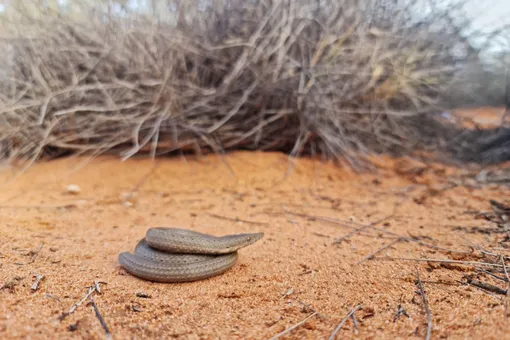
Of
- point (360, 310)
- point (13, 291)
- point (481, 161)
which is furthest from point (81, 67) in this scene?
point (481, 161)

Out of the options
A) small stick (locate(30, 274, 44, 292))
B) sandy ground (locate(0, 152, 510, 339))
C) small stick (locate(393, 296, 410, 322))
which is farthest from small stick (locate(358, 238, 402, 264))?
small stick (locate(30, 274, 44, 292))

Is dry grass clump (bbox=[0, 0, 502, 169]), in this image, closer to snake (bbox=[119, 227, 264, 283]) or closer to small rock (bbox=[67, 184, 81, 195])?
small rock (bbox=[67, 184, 81, 195])

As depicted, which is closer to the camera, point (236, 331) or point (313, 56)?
point (236, 331)

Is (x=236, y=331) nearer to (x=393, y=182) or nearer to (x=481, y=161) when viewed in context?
(x=393, y=182)

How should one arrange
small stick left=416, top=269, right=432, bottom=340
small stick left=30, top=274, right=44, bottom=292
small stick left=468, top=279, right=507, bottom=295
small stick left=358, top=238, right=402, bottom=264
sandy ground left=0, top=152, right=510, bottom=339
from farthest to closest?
small stick left=358, top=238, right=402, bottom=264, small stick left=30, top=274, right=44, bottom=292, small stick left=468, top=279, right=507, bottom=295, sandy ground left=0, top=152, right=510, bottom=339, small stick left=416, top=269, right=432, bottom=340

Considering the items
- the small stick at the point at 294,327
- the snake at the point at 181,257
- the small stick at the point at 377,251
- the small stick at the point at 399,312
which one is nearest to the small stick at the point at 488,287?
the small stick at the point at 399,312

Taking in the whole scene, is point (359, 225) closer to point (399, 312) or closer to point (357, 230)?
point (357, 230)
